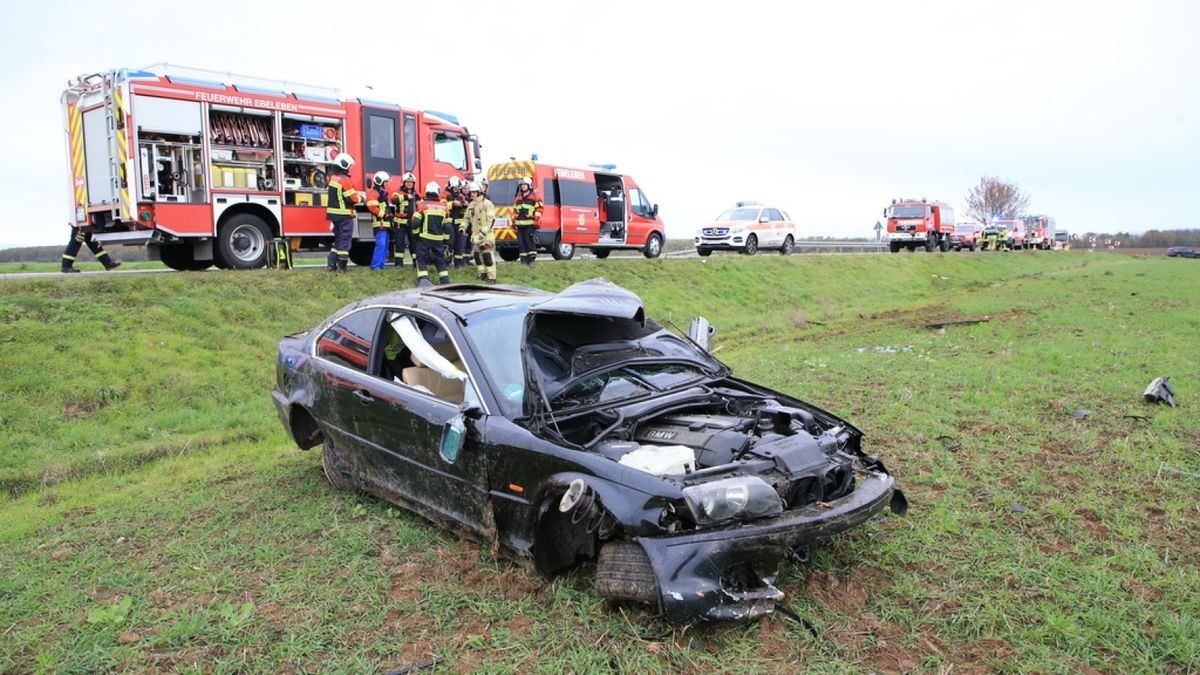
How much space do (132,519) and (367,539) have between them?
6.18 ft

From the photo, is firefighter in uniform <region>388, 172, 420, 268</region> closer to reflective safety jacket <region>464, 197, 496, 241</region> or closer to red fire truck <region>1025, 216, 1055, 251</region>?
reflective safety jacket <region>464, 197, 496, 241</region>

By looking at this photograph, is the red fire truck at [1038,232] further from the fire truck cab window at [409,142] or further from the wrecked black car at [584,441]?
the wrecked black car at [584,441]

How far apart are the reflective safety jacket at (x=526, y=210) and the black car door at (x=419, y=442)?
11.2 m

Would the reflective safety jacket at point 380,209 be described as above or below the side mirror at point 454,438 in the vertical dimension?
above

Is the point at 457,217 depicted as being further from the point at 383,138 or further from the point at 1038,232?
the point at 1038,232

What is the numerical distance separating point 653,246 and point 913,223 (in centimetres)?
1825

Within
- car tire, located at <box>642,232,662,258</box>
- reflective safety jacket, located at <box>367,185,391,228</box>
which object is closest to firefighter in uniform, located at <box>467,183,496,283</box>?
reflective safety jacket, located at <box>367,185,391,228</box>

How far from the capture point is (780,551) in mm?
3379

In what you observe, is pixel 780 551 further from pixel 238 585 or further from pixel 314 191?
pixel 314 191

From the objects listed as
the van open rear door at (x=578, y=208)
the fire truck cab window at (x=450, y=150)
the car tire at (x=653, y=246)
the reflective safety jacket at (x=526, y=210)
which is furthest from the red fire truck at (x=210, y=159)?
the car tire at (x=653, y=246)

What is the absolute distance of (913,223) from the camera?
34656mm

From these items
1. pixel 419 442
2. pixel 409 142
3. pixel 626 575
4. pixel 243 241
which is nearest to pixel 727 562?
pixel 626 575

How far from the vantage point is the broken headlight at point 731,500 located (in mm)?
3320

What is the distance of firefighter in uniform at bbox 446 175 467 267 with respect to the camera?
14.3 meters
